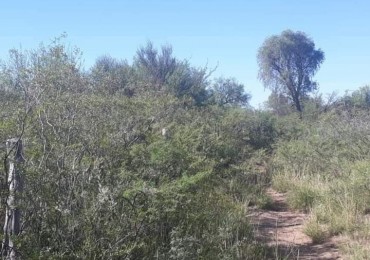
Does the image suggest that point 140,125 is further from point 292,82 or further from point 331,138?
point 292,82

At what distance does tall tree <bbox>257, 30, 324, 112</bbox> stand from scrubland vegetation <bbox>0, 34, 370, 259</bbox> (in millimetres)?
23625

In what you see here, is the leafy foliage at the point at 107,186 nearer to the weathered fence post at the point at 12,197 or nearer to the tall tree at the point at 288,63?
the weathered fence post at the point at 12,197

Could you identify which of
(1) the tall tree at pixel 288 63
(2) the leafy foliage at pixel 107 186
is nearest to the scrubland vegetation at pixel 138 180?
(2) the leafy foliage at pixel 107 186

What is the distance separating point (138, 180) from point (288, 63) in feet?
107

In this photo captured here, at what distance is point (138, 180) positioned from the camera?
5.23 metres

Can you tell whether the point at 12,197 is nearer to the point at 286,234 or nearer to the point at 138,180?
the point at 138,180

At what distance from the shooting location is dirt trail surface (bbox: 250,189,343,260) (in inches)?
239

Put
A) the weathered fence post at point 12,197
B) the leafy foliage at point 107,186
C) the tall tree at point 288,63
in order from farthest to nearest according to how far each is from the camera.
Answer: the tall tree at point 288,63 < the leafy foliage at point 107,186 < the weathered fence post at point 12,197

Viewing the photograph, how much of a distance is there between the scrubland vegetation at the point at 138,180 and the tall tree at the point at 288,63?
23.6m

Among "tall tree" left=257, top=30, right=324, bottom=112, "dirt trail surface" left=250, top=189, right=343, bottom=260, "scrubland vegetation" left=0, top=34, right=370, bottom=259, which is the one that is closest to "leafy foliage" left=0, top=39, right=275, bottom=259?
"scrubland vegetation" left=0, top=34, right=370, bottom=259

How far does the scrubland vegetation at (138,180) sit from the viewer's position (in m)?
4.22

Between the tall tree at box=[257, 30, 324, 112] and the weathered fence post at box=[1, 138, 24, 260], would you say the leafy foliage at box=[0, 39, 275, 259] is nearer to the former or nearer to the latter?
the weathered fence post at box=[1, 138, 24, 260]

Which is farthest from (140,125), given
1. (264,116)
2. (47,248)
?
(264,116)

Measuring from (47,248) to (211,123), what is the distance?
34.2 ft
